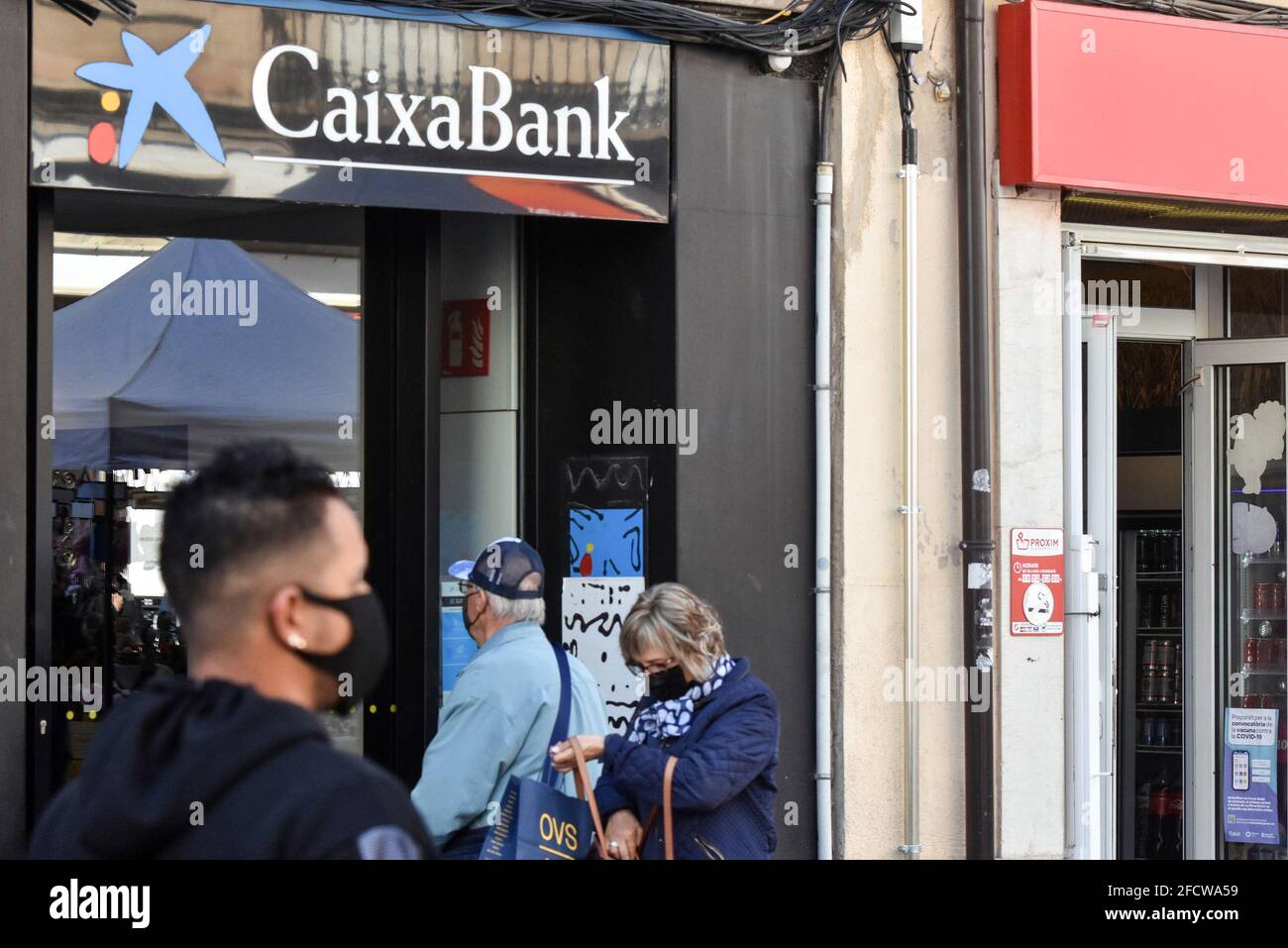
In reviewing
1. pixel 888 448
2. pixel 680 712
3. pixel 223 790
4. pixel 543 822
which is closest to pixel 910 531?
pixel 888 448

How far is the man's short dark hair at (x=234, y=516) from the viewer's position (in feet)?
6.51

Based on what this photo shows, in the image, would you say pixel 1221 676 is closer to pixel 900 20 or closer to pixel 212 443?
pixel 900 20

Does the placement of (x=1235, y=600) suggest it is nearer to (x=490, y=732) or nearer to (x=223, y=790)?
(x=490, y=732)

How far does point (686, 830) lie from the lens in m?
4.64

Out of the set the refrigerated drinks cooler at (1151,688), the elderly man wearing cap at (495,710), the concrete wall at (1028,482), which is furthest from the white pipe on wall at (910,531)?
the refrigerated drinks cooler at (1151,688)

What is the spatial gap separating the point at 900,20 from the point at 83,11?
331cm

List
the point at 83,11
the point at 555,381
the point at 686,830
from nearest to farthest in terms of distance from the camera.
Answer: the point at 686,830, the point at 83,11, the point at 555,381

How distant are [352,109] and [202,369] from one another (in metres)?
1.62

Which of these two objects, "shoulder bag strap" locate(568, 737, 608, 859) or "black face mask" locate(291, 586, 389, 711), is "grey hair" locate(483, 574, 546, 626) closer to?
"shoulder bag strap" locate(568, 737, 608, 859)

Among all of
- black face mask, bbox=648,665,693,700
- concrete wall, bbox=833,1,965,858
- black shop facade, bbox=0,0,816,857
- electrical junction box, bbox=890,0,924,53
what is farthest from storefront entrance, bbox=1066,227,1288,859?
black face mask, bbox=648,665,693,700

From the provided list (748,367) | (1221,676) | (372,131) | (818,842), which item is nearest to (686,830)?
(818,842)

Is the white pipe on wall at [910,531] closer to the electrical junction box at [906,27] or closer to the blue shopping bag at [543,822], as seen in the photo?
the electrical junction box at [906,27]

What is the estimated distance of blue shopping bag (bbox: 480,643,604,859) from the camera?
4.43m

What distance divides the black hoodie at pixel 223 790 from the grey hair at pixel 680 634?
283cm
